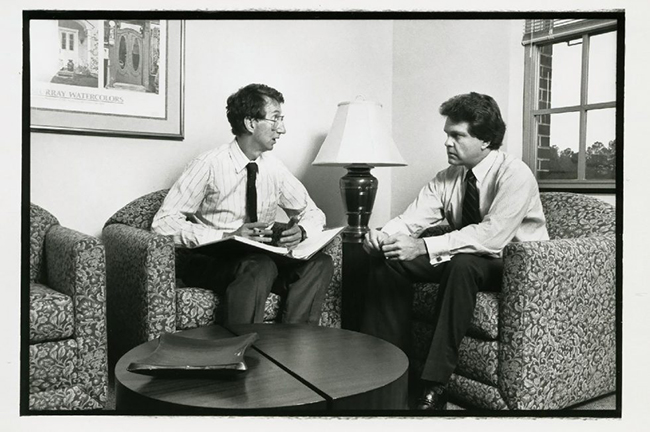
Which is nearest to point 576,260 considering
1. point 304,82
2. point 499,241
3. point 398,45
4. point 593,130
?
point 499,241

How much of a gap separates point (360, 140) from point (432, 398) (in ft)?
3.13

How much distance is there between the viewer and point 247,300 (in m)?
1.64

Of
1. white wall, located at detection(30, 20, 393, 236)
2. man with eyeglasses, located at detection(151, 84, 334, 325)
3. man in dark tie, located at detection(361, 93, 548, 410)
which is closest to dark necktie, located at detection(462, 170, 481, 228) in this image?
man in dark tie, located at detection(361, 93, 548, 410)

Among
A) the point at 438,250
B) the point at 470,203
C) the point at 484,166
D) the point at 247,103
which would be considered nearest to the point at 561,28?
the point at 484,166

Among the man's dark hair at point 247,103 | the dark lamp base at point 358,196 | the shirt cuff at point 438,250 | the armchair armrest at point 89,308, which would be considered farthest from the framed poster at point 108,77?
the shirt cuff at point 438,250

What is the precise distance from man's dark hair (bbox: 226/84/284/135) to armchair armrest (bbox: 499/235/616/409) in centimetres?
95

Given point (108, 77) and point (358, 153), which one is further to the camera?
point (358, 153)

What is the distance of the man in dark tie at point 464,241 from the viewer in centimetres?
154

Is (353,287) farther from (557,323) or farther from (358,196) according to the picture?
(557,323)

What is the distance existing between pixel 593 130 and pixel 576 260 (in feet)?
1.21

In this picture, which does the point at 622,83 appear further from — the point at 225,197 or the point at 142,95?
the point at 142,95

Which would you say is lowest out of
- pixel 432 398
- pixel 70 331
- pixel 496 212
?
pixel 432 398

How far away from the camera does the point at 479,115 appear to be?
174cm

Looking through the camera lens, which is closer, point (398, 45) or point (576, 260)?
point (576, 260)
